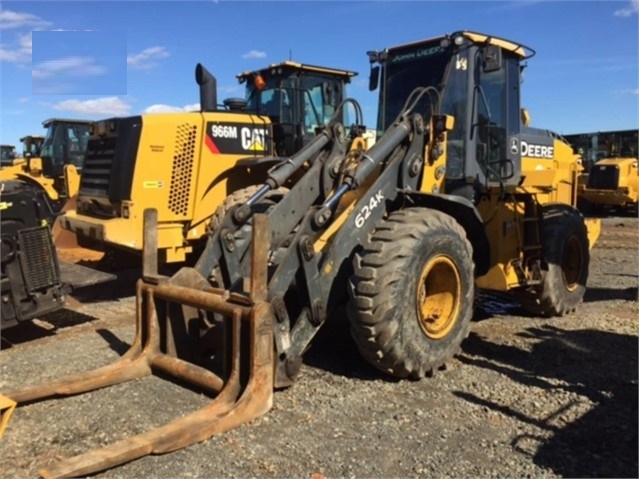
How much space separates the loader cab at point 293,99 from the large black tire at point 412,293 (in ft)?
12.9

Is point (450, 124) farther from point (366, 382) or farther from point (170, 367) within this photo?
point (170, 367)

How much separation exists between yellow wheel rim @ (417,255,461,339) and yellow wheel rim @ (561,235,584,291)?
2.59 metres

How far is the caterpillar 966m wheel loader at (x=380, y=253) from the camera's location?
420 cm

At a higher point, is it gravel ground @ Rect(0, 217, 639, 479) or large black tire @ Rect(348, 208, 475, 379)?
A: large black tire @ Rect(348, 208, 475, 379)

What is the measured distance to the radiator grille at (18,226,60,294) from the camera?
5.98 meters

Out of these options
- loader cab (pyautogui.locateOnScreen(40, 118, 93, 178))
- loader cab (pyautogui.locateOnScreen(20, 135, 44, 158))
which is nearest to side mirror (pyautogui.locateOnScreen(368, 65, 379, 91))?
loader cab (pyautogui.locateOnScreen(40, 118, 93, 178))

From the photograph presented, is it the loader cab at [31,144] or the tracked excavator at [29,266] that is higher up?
the loader cab at [31,144]

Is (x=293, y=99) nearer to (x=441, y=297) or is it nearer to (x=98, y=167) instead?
(x=98, y=167)

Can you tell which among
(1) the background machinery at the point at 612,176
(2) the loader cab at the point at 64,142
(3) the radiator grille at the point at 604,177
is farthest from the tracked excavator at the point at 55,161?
(3) the radiator grille at the point at 604,177

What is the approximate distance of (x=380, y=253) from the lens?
4.57 m

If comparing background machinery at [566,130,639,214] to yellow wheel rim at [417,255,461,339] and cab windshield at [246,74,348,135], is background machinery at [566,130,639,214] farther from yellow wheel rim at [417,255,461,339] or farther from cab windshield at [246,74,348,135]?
yellow wheel rim at [417,255,461,339]

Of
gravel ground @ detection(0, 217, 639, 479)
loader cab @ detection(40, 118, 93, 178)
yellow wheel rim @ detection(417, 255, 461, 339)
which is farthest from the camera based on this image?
loader cab @ detection(40, 118, 93, 178)

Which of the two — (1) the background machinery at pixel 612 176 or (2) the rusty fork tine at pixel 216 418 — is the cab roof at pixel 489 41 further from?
(1) the background machinery at pixel 612 176

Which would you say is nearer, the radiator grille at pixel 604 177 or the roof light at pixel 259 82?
the roof light at pixel 259 82
